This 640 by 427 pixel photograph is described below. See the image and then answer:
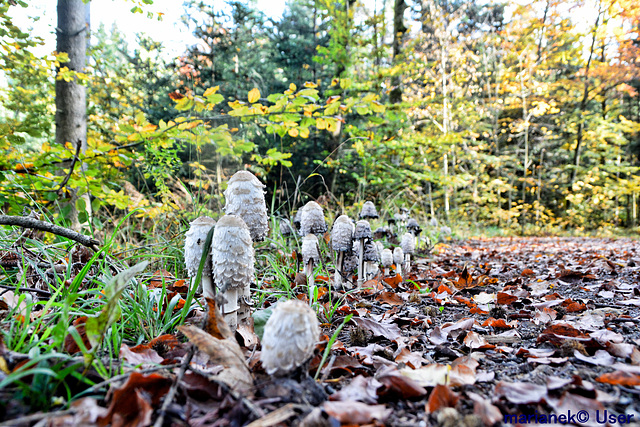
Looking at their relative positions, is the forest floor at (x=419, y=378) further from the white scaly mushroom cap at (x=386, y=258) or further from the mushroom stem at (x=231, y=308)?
the white scaly mushroom cap at (x=386, y=258)

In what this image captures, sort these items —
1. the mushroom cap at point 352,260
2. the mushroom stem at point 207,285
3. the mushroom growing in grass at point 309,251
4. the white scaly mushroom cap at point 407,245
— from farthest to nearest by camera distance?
1. the white scaly mushroom cap at point 407,245
2. the mushroom cap at point 352,260
3. the mushroom growing in grass at point 309,251
4. the mushroom stem at point 207,285

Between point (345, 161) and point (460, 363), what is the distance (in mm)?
6367

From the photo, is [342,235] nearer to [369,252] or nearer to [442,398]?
[369,252]

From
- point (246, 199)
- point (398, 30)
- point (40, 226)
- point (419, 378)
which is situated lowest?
point (419, 378)

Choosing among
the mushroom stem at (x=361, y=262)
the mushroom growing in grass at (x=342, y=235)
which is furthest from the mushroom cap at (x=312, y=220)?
the mushroom stem at (x=361, y=262)

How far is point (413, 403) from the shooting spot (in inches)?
36.4

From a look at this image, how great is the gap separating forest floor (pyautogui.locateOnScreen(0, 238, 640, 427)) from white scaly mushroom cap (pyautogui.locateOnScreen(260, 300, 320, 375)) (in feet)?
0.19

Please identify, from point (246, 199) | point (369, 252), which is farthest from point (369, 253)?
point (246, 199)

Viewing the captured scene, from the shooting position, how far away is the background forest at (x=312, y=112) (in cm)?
296

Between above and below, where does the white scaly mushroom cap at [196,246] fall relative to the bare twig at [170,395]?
above

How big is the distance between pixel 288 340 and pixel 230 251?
0.50m

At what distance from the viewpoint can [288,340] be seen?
0.88 metres

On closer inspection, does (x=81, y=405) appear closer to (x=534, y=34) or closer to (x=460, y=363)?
(x=460, y=363)

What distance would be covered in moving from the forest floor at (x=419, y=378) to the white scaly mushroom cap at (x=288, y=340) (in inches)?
2.3
